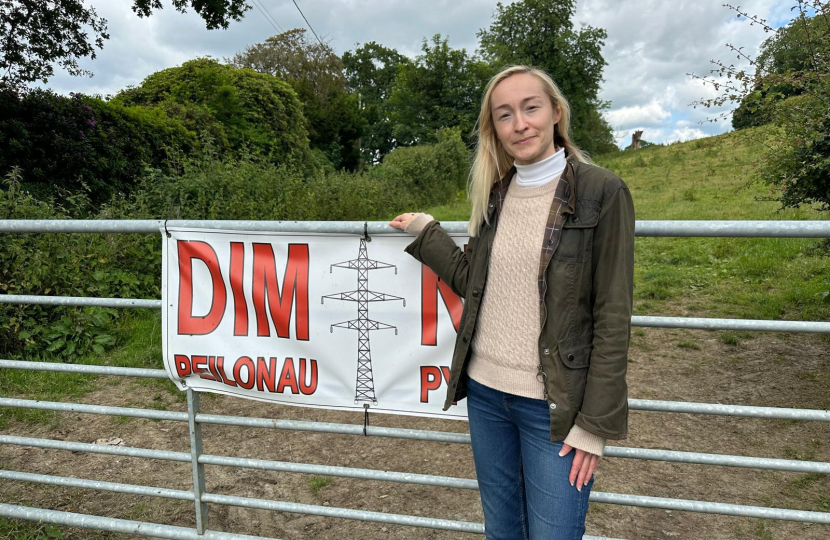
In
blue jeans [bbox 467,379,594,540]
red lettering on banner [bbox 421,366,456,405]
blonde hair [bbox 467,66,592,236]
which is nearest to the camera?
blue jeans [bbox 467,379,594,540]

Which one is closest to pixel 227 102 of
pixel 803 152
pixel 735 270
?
pixel 735 270

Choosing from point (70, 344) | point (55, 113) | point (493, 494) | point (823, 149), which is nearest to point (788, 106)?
point (823, 149)

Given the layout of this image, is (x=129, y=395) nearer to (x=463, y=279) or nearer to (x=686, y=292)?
(x=463, y=279)

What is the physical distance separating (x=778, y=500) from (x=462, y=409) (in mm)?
2560

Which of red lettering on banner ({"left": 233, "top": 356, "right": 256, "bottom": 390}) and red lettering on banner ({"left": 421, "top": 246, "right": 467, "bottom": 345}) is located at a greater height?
red lettering on banner ({"left": 421, "top": 246, "right": 467, "bottom": 345})

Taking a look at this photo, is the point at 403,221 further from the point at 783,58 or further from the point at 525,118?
the point at 783,58

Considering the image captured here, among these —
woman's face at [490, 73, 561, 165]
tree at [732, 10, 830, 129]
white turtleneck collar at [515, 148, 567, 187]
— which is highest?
tree at [732, 10, 830, 129]

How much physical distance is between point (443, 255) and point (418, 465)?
2413mm

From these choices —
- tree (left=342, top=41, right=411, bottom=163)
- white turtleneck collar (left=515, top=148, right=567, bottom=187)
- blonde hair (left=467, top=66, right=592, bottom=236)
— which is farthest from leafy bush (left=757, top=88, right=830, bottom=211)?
tree (left=342, top=41, right=411, bottom=163)

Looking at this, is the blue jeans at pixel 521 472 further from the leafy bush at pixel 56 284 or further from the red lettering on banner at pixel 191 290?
the leafy bush at pixel 56 284

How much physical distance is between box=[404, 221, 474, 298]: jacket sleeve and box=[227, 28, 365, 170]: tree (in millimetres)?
34732

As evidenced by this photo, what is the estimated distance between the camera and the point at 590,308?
1.59 meters

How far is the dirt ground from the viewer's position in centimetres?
327

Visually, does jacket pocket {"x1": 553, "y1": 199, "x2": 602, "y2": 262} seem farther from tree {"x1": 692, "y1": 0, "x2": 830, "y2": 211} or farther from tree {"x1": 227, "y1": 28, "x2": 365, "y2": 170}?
tree {"x1": 227, "y1": 28, "x2": 365, "y2": 170}
